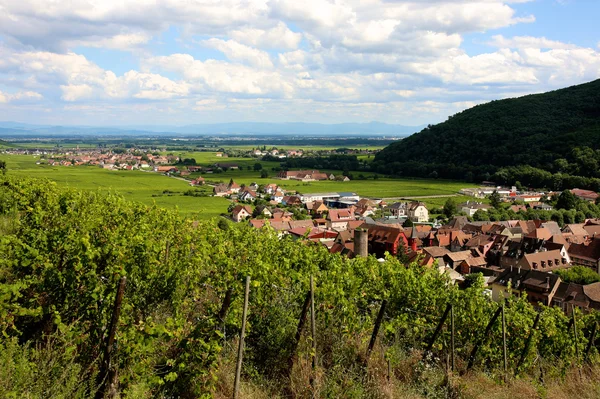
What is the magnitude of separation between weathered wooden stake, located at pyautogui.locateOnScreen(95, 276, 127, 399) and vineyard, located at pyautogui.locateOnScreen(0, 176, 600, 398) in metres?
0.02

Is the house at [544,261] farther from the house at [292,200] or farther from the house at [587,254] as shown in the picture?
the house at [292,200]

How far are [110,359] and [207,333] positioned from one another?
146cm

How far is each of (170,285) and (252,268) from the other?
1.53 m

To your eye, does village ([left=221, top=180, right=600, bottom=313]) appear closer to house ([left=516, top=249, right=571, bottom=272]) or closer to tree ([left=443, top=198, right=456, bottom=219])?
house ([left=516, top=249, right=571, bottom=272])

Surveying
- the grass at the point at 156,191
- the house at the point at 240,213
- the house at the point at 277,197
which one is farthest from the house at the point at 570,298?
the house at the point at 277,197

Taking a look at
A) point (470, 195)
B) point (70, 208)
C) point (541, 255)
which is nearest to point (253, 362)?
point (70, 208)

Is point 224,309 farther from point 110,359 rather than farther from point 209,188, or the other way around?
point 209,188

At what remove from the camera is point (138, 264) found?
8.62m

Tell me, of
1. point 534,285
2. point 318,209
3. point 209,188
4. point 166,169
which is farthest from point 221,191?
point 534,285

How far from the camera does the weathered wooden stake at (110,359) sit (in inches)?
240

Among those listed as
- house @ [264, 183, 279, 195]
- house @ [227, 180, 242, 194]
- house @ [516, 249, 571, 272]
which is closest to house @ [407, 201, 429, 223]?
house @ [516, 249, 571, 272]

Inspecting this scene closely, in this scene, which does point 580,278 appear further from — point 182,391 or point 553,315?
point 182,391

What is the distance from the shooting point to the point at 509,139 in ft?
462

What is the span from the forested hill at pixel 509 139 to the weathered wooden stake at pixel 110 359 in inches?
4821
